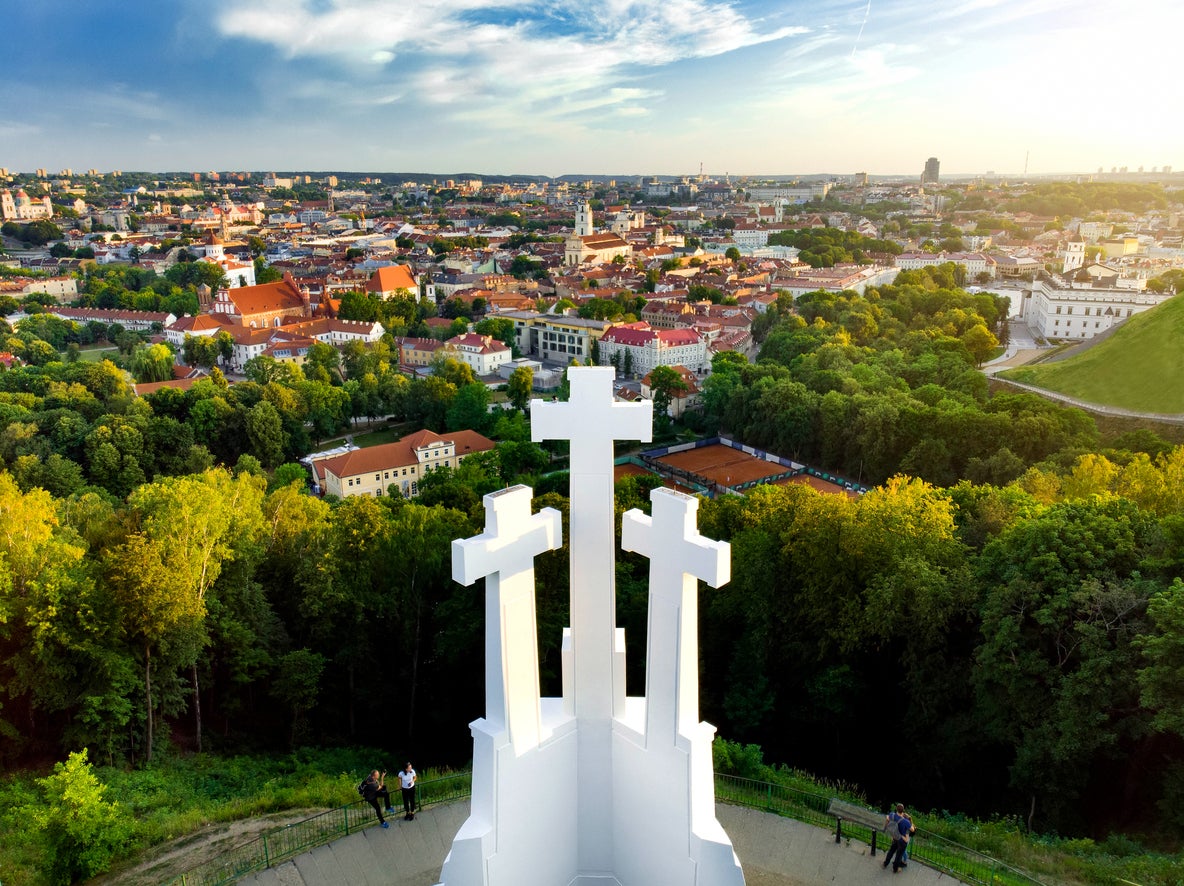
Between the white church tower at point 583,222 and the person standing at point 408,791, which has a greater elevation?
the white church tower at point 583,222

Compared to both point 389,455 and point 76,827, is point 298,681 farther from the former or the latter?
point 389,455

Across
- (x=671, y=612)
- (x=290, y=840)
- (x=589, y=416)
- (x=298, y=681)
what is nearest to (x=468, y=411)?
(x=298, y=681)

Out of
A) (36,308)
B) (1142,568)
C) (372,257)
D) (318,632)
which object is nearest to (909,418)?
(1142,568)

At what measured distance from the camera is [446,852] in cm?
1201

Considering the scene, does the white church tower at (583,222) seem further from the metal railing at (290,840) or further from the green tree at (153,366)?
the metal railing at (290,840)

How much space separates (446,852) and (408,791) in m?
1.07

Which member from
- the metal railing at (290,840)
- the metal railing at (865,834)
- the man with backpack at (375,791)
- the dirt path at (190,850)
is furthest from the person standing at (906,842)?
the dirt path at (190,850)

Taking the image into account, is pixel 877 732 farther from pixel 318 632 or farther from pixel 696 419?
pixel 696 419

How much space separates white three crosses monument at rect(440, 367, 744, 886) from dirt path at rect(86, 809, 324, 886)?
20.2ft

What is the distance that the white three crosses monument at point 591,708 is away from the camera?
797cm

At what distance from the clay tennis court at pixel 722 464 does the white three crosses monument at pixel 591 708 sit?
38294 mm

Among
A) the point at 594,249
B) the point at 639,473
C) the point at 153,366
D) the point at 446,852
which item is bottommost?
the point at 639,473

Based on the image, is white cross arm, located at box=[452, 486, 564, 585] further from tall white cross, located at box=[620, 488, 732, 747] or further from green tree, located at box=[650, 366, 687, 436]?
green tree, located at box=[650, 366, 687, 436]

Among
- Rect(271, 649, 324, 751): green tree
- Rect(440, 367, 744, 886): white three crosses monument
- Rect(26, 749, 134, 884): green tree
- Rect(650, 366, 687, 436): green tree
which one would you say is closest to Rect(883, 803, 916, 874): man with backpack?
Rect(440, 367, 744, 886): white three crosses monument
